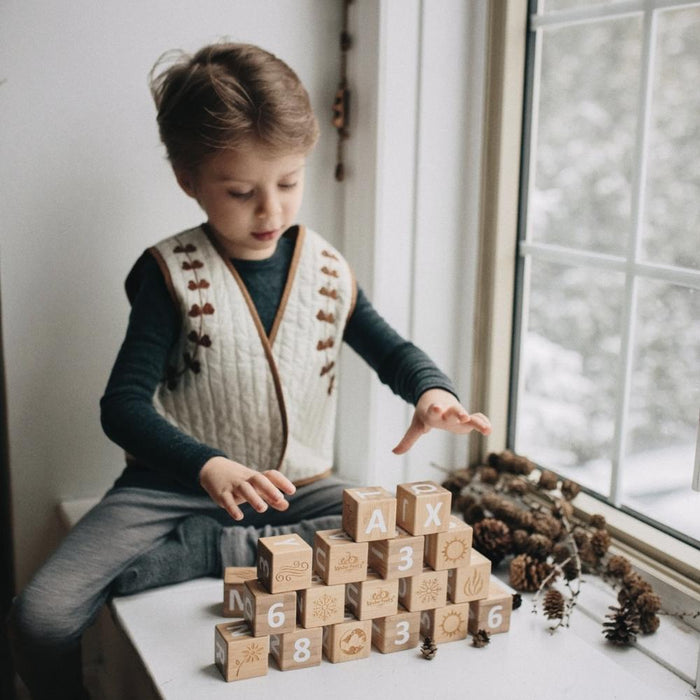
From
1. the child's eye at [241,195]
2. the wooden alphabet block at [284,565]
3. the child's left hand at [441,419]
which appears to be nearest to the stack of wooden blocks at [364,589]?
the wooden alphabet block at [284,565]

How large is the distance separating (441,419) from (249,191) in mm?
406

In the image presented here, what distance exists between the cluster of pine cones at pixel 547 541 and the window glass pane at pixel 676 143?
1.32 feet

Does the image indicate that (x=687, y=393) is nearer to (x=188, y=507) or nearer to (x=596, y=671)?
(x=596, y=671)

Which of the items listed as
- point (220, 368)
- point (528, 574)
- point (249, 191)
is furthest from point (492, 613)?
point (249, 191)

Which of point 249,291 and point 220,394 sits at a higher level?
point 249,291

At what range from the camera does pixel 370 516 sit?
3.26 ft

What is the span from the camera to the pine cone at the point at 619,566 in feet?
3.92

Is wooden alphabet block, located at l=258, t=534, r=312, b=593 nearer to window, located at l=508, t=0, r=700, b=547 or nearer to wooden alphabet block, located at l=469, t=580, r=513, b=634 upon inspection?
wooden alphabet block, located at l=469, t=580, r=513, b=634

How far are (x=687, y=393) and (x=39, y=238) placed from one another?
102 centimetres

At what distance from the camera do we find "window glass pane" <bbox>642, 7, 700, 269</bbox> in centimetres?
119

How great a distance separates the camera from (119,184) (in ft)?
4.69

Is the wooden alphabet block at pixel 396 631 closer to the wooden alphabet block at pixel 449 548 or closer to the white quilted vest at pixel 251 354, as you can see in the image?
the wooden alphabet block at pixel 449 548

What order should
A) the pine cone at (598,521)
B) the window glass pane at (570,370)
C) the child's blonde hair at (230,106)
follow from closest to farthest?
1. the child's blonde hair at (230,106)
2. the pine cone at (598,521)
3. the window glass pane at (570,370)

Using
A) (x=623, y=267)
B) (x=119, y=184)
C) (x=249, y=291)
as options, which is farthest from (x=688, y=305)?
(x=119, y=184)
